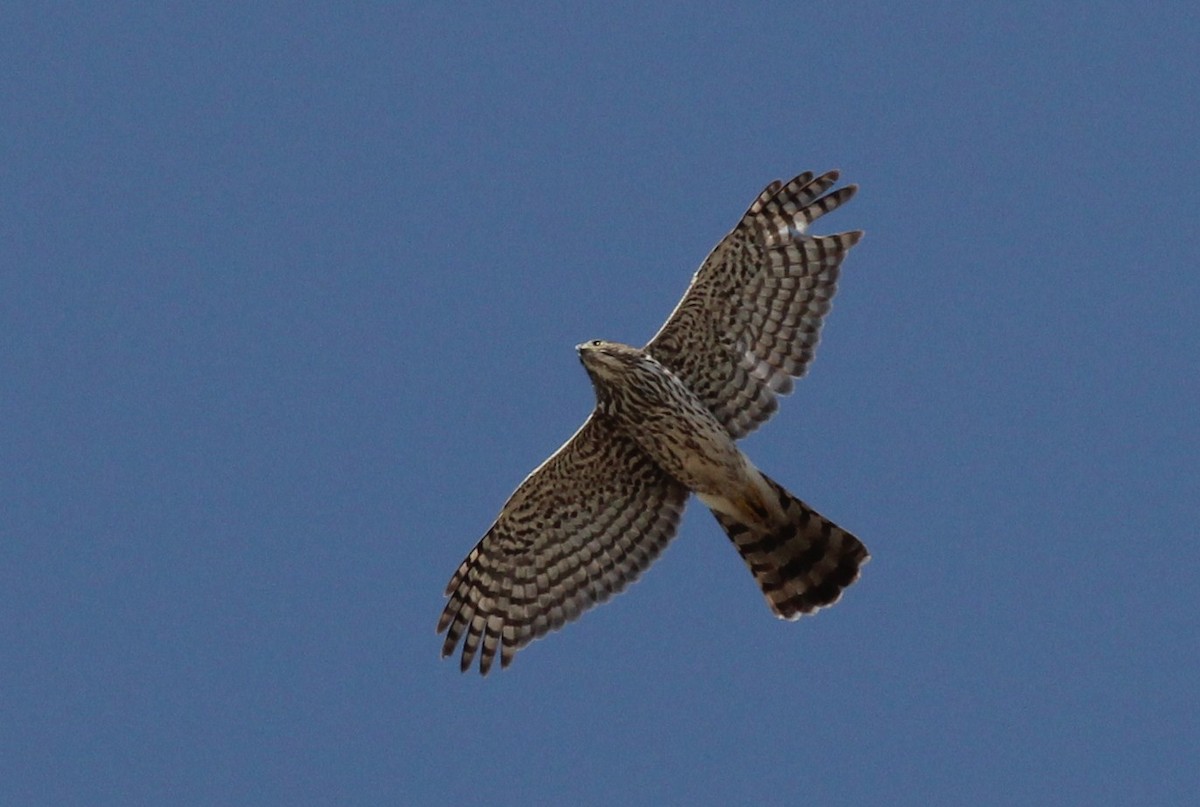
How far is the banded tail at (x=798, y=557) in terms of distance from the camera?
54.3 feet

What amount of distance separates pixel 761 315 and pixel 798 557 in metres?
1.90

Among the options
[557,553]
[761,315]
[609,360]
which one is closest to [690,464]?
[609,360]

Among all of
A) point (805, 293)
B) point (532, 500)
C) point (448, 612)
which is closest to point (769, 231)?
point (805, 293)

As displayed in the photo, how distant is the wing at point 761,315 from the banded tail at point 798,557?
0.77 metres

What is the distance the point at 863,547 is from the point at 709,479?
1.30 m

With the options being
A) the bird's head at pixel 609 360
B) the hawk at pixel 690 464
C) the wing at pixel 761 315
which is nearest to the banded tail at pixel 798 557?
the hawk at pixel 690 464

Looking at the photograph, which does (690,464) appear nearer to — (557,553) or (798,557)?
(798,557)

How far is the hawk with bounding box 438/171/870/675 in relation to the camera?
1631 centimetres

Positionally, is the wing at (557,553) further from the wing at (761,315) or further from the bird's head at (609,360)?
the bird's head at (609,360)

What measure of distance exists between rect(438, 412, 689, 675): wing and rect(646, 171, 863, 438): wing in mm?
844

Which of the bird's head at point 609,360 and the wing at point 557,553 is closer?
the bird's head at point 609,360

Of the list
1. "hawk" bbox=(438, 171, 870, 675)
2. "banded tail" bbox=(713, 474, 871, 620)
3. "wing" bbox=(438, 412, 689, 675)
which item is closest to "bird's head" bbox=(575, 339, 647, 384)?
"hawk" bbox=(438, 171, 870, 675)

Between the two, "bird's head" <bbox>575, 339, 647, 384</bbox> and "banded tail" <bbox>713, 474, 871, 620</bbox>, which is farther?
"banded tail" <bbox>713, 474, 871, 620</bbox>

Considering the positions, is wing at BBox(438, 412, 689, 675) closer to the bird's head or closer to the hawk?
the hawk
